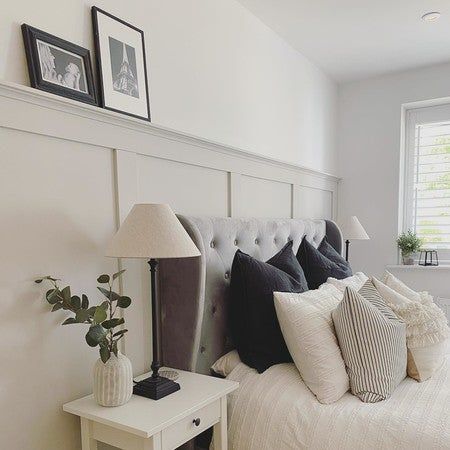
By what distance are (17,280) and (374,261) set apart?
309 cm

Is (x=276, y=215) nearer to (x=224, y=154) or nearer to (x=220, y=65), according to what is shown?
(x=224, y=154)

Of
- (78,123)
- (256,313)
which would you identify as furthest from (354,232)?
(78,123)

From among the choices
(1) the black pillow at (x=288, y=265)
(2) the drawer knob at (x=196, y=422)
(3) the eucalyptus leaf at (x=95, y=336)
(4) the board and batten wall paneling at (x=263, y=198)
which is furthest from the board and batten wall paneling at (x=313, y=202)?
(3) the eucalyptus leaf at (x=95, y=336)

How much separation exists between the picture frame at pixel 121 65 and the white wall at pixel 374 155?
250 centimetres

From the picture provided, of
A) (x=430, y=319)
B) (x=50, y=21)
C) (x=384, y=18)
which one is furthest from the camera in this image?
(x=384, y=18)

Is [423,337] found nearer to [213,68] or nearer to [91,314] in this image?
[91,314]

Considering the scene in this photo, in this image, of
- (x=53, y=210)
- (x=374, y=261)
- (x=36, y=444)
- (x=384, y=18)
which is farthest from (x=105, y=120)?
(x=374, y=261)

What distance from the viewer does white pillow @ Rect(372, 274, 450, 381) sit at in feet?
5.50

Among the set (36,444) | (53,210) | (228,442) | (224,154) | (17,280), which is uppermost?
(224,154)

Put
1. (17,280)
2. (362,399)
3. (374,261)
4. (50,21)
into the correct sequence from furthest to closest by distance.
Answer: (374,261), (362,399), (50,21), (17,280)

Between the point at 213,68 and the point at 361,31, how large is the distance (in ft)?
3.99

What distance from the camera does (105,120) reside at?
1521 millimetres

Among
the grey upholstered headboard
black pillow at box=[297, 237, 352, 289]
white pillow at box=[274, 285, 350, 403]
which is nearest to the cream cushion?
black pillow at box=[297, 237, 352, 289]

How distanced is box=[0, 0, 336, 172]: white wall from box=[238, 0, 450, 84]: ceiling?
105 mm
